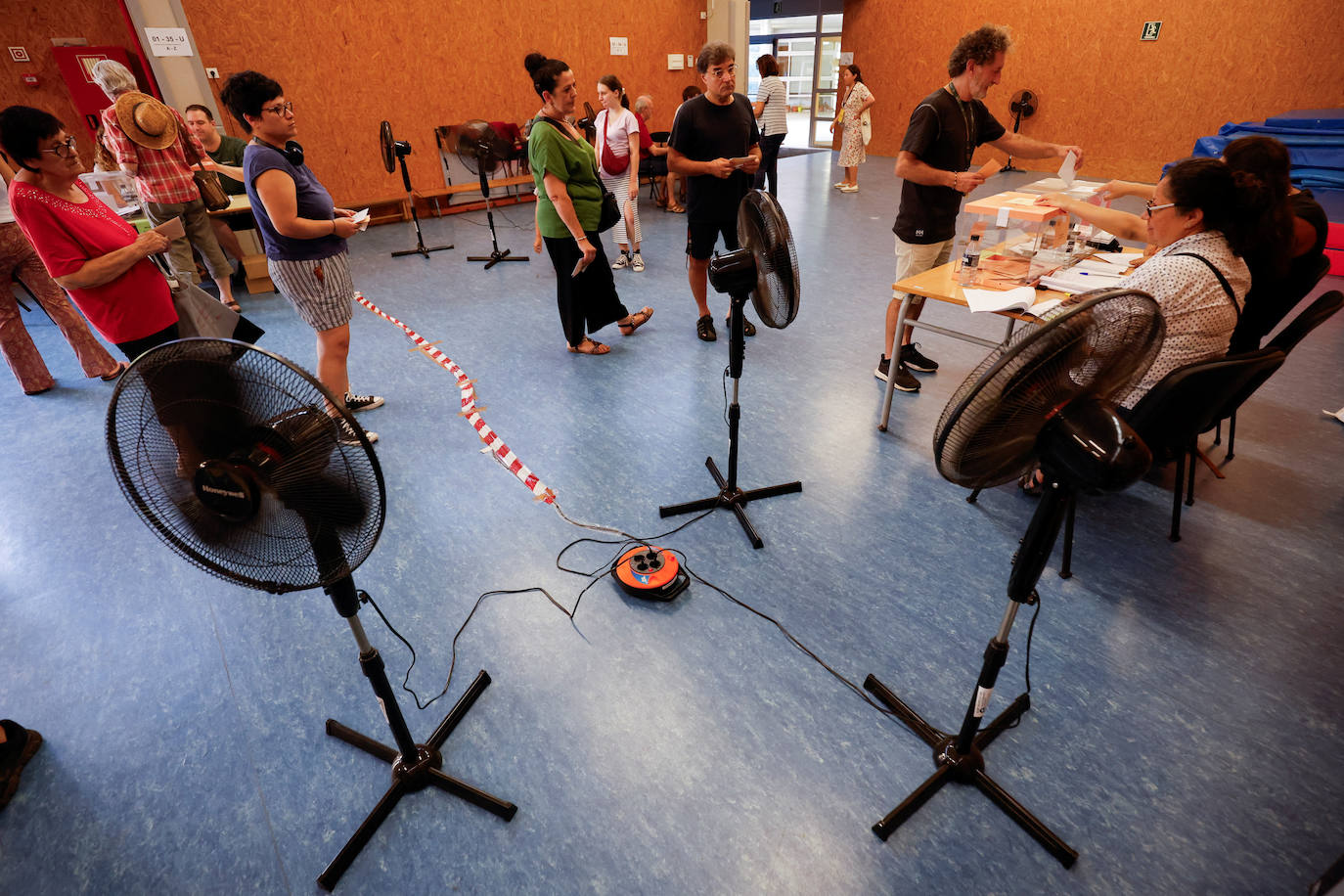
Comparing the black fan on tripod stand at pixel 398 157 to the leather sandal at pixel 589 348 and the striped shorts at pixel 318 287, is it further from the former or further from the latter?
the striped shorts at pixel 318 287

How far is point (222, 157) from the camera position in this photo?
5375 millimetres

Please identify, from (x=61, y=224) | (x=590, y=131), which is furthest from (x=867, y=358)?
(x=590, y=131)

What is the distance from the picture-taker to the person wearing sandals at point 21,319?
11.0ft

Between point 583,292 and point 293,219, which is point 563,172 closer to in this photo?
point 583,292

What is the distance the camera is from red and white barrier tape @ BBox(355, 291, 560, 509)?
270 centimetres

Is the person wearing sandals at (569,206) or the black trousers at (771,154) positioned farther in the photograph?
the black trousers at (771,154)

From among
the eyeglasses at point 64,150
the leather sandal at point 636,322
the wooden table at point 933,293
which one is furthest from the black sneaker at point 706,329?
the eyeglasses at point 64,150

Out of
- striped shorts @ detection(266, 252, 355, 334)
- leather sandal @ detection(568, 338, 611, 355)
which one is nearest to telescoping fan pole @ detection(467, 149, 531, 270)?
leather sandal @ detection(568, 338, 611, 355)

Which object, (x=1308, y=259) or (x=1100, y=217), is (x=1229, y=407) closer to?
(x=1308, y=259)

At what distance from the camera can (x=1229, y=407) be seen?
7.07 ft

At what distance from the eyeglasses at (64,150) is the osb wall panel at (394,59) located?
552cm

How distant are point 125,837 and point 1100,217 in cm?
368

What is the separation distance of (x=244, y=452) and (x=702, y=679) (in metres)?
1.34

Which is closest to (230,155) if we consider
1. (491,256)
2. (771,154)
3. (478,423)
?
(491,256)
